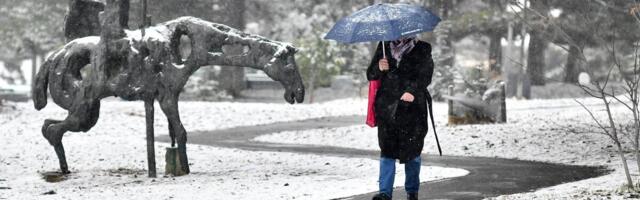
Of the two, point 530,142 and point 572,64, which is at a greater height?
point 572,64

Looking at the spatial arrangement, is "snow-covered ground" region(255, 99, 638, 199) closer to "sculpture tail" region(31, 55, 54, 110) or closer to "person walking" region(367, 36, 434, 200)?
"person walking" region(367, 36, 434, 200)

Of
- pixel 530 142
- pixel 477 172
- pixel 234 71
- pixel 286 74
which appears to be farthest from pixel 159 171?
pixel 234 71

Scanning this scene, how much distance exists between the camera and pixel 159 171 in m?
13.8

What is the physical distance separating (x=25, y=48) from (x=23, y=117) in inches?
1026

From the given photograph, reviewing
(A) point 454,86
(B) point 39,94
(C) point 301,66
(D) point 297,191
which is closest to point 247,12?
(C) point 301,66

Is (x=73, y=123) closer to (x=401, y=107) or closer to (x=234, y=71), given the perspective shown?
(x=401, y=107)

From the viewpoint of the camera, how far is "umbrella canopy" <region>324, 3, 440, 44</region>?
29.0 feet

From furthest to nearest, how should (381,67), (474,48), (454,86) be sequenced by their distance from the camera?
(474,48) → (454,86) → (381,67)

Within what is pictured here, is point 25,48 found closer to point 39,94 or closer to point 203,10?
point 203,10

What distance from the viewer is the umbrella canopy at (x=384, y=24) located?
29.0ft

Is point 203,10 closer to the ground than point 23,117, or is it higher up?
higher up

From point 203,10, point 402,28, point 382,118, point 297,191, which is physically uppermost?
point 203,10

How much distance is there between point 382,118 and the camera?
8.65 metres

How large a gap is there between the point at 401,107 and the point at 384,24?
0.82 m
